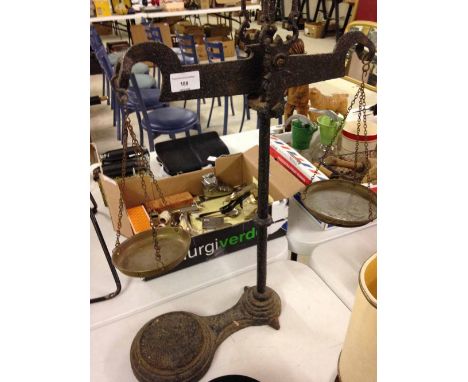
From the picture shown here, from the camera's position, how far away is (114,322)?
1084mm

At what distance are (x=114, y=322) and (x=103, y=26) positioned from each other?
7.91 m

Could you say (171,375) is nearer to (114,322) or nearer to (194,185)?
(114,322)

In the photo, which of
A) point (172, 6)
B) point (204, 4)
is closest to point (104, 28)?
point (172, 6)

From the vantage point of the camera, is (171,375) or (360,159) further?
(360,159)

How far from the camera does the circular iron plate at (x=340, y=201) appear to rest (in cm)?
102

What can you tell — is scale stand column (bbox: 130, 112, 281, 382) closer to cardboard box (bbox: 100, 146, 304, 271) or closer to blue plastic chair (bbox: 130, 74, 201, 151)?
cardboard box (bbox: 100, 146, 304, 271)

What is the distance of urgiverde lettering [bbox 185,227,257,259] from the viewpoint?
1217 millimetres

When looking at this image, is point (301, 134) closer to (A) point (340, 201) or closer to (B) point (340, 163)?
(B) point (340, 163)

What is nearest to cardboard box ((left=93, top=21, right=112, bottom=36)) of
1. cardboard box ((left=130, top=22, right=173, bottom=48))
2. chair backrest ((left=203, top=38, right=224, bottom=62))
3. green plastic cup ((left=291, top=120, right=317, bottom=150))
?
cardboard box ((left=130, top=22, right=173, bottom=48))

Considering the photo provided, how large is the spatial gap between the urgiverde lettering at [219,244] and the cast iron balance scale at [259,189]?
156 mm

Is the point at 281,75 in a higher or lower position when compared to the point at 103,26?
lower

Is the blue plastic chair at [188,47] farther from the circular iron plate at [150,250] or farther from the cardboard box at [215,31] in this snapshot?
the circular iron plate at [150,250]

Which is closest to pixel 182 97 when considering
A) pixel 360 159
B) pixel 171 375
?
pixel 171 375

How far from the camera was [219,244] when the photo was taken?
1.25 metres
